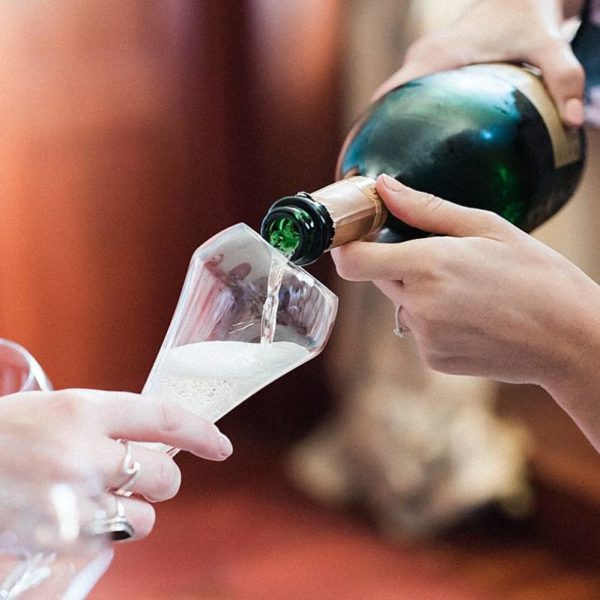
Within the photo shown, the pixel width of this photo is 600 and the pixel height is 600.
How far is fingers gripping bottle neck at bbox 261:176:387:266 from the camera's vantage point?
613 millimetres

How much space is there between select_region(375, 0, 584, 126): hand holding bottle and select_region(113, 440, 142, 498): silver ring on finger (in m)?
0.51

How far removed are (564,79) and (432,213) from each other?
233 mm

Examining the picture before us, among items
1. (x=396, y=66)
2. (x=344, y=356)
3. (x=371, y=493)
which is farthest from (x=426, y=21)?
(x=371, y=493)

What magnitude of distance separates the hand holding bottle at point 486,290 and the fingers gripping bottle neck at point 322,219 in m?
0.01

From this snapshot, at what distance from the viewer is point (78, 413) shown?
1.39 ft

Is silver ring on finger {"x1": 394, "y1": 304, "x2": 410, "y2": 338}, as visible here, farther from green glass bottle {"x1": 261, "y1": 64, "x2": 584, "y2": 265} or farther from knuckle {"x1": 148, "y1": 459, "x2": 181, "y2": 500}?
knuckle {"x1": 148, "y1": 459, "x2": 181, "y2": 500}

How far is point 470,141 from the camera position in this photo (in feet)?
2.54

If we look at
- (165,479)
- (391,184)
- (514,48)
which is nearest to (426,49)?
(514,48)

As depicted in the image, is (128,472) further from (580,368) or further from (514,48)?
(514,48)

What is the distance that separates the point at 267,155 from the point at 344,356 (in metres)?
0.46

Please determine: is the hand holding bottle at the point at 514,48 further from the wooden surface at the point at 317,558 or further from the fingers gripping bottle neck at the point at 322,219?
the wooden surface at the point at 317,558

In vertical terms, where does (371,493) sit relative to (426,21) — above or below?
below

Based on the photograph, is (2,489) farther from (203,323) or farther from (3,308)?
(3,308)

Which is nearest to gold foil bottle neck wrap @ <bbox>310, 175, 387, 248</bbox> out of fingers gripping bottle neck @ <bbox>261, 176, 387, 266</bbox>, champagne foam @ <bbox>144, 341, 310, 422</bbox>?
fingers gripping bottle neck @ <bbox>261, 176, 387, 266</bbox>
